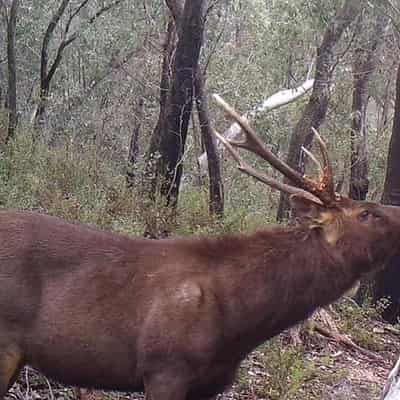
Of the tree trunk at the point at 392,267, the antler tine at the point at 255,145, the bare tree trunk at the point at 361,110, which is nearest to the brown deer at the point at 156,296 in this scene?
the antler tine at the point at 255,145

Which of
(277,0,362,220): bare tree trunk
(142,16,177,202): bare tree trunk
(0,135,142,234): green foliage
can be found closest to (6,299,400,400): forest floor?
(0,135,142,234): green foliage

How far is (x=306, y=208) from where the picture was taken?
581 centimetres

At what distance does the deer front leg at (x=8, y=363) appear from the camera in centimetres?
515

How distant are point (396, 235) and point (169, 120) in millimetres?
6469

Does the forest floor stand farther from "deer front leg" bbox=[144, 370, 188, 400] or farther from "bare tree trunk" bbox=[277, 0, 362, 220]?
"bare tree trunk" bbox=[277, 0, 362, 220]

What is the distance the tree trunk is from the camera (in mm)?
11812

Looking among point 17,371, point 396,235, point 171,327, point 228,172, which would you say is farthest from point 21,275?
point 228,172

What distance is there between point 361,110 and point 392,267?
5.22m

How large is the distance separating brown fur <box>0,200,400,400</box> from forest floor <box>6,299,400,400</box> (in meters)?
1.45

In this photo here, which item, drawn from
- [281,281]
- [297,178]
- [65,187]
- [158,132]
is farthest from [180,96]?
[281,281]

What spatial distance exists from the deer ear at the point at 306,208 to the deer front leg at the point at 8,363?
191 cm

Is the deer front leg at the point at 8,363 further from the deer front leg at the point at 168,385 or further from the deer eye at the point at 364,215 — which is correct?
the deer eye at the point at 364,215

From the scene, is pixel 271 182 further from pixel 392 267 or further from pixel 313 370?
pixel 392 267

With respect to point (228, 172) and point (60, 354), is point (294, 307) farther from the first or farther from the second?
point (228, 172)
